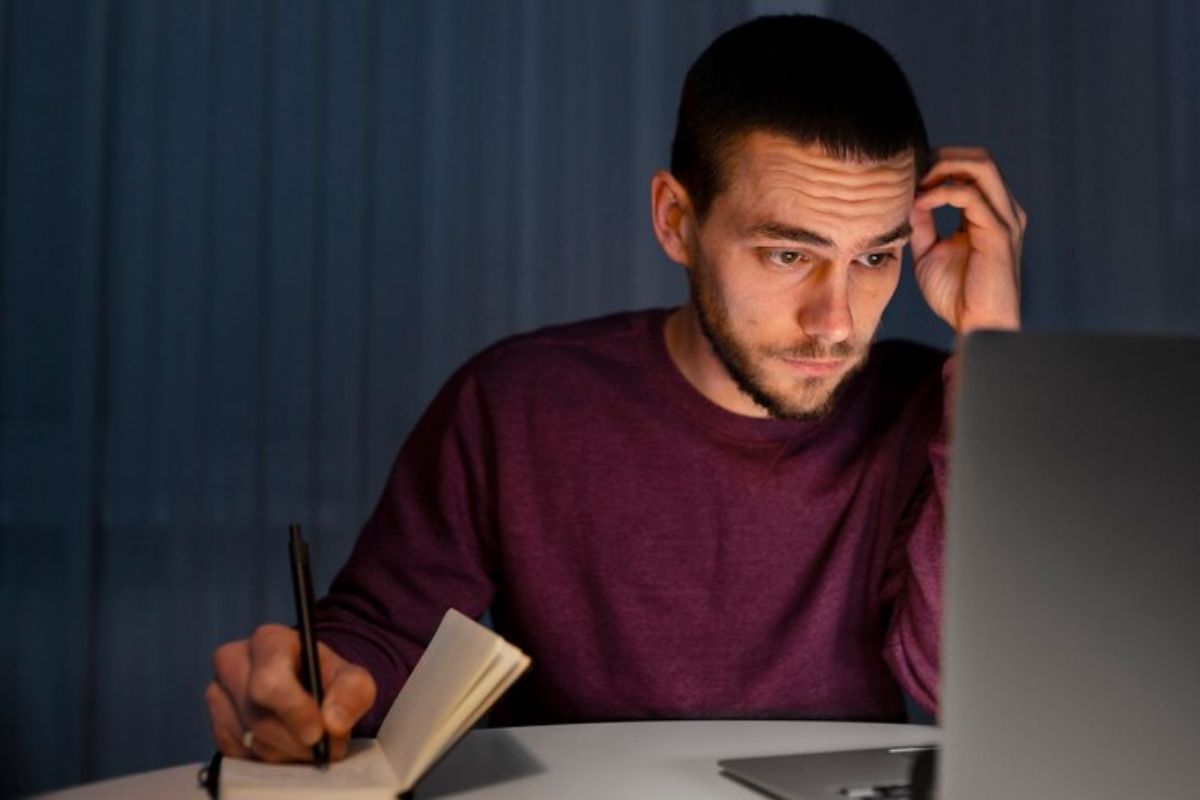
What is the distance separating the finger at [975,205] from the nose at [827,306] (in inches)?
5.9

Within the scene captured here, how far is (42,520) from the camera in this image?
261 cm

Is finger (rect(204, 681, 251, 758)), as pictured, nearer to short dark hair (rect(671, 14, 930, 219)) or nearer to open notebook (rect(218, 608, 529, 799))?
Result: open notebook (rect(218, 608, 529, 799))

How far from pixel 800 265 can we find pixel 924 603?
366 mm

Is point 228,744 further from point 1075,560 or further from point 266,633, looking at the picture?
point 1075,560

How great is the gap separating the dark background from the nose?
59.0 inches

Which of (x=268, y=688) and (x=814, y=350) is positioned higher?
(x=814, y=350)

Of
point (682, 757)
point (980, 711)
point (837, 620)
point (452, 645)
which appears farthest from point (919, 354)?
point (980, 711)

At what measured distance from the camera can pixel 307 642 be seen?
3.02 ft

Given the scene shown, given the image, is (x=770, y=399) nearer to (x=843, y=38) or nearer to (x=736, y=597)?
(x=736, y=597)

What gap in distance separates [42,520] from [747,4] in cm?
183

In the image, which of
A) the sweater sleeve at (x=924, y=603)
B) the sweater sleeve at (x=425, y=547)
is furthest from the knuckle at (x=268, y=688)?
the sweater sleeve at (x=924, y=603)

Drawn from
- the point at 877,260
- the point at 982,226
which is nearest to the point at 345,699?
the point at 877,260

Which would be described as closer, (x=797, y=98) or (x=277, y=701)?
(x=277, y=701)

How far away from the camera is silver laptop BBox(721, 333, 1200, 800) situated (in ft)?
1.85
